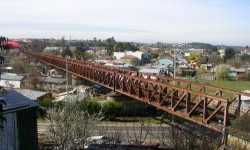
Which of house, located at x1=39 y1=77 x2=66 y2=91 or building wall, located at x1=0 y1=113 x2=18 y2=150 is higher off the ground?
building wall, located at x1=0 y1=113 x2=18 y2=150

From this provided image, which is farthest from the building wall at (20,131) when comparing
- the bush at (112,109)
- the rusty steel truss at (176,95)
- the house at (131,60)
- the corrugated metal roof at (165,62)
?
the house at (131,60)

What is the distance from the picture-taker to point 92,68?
106 ft

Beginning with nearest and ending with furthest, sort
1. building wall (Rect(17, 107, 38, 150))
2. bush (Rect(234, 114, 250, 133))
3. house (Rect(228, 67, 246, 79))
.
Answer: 1. building wall (Rect(17, 107, 38, 150))
2. bush (Rect(234, 114, 250, 133))
3. house (Rect(228, 67, 246, 79))

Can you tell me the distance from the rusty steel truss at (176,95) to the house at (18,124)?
25.8 ft

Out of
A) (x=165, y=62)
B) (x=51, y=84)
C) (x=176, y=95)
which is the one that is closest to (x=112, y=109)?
(x=176, y=95)

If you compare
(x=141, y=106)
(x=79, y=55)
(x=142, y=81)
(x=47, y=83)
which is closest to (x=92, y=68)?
(x=141, y=106)

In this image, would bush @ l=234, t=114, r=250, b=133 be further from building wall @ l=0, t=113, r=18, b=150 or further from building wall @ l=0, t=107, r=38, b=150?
building wall @ l=0, t=113, r=18, b=150

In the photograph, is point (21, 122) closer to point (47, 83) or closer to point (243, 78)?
point (47, 83)


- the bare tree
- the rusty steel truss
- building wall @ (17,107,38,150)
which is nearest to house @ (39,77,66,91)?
the rusty steel truss

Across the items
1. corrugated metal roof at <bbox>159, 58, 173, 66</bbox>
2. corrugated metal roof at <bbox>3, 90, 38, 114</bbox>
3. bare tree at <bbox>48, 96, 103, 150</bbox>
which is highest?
corrugated metal roof at <bbox>3, 90, 38, 114</bbox>

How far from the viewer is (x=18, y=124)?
38.4 ft

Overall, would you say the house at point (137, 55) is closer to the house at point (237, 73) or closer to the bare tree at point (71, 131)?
the house at point (237, 73)

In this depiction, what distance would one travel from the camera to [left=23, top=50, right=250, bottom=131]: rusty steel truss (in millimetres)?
14820

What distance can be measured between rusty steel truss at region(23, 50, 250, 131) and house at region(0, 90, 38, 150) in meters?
7.86
